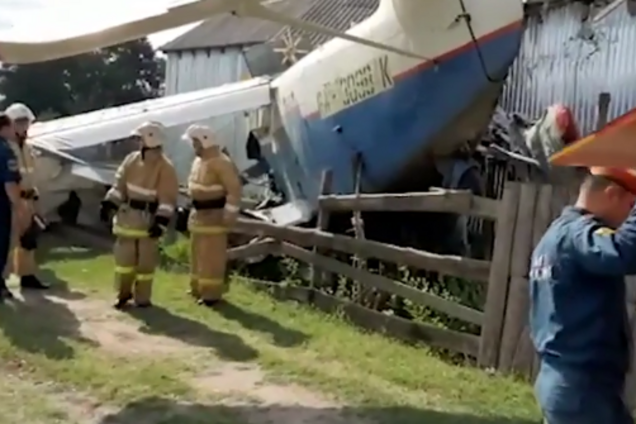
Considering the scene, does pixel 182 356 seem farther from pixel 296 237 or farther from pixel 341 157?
pixel 341 157

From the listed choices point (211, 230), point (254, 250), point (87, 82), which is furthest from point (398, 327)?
point (87, 82)

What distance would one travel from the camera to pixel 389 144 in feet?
34.7

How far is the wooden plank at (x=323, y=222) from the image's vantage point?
10.5m

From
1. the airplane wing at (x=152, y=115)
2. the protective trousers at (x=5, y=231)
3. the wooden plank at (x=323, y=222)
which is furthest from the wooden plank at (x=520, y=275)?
the airplane wing at (x=152, y=115)

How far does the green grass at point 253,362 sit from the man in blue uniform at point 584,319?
8.08 feet

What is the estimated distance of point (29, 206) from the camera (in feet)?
36.0

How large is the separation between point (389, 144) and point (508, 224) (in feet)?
11.4

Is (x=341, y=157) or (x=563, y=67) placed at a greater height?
(x=563, y=67)

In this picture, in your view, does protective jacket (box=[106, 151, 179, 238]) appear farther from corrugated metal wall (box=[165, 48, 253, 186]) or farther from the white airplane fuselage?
corrugated metal wall (box=[165, 48, 253, 186])

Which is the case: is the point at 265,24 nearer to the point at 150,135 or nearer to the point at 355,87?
the point at 355,87

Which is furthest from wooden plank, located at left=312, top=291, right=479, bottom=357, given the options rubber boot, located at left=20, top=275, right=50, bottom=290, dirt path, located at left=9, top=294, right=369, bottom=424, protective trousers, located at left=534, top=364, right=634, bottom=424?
protective trousers, located at left=534, top=364, right=634, bottom=424

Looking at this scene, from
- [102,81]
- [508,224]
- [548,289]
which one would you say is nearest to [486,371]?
[508,224]

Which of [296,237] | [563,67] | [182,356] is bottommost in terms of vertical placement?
[182,356]

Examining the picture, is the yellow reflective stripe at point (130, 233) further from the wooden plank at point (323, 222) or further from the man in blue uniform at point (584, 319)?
the man in blue uniform at point (584, 319)
